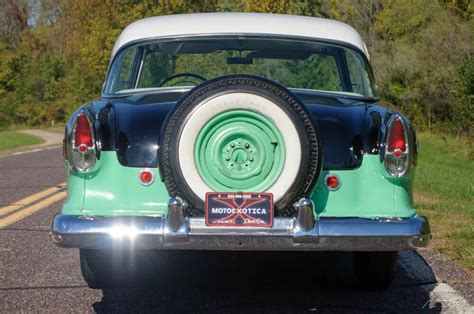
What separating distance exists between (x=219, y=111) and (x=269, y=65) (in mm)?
1775

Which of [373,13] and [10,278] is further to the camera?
[373,13]

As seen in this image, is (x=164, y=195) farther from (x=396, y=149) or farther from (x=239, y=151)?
(x=396, y=149)

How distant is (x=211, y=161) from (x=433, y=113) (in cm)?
2858

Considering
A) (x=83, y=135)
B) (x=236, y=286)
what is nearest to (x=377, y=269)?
(x=236, y=286)

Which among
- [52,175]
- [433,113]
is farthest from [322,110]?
[433,113]

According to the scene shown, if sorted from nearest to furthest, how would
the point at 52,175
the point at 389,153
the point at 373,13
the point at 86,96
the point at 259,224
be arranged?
the point at 259,224 < the point at 389,153 < the point at 52,175 < the point at 373,13 < the point at 86,96

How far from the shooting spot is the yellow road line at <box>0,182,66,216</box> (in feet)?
28.2

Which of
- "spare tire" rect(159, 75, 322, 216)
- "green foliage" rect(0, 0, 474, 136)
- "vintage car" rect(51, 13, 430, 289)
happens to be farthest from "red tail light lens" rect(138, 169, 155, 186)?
"green foliage" rect(0, 0, 474, 136)

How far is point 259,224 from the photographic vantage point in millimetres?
4152

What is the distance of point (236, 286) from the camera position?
529cm

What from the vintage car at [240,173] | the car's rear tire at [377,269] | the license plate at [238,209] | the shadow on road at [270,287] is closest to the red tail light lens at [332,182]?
the vintage car at [240,173]

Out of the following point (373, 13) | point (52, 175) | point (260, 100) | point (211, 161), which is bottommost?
point (52, 175)

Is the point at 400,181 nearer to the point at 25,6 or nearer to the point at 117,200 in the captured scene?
the point at 117,200

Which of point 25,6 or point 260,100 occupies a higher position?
point 25,6
